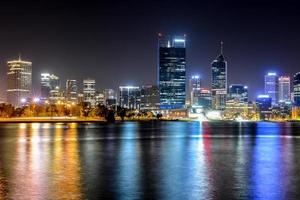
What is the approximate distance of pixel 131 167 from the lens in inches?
1086

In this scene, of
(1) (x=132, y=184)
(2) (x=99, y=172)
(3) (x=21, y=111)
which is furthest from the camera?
(3) (x=21, y=111)

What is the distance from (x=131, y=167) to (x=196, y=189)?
314 inches

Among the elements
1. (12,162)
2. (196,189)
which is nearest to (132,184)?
(196,189)

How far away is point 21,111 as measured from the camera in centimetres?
17912

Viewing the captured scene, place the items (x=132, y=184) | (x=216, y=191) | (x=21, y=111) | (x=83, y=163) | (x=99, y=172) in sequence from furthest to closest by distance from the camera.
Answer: (x=21, y=111) → (x=83, y=163) → (x=99, y=172) → (x=132, y=184) → (x=216, y=191)

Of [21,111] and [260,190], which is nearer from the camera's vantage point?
[260,190]

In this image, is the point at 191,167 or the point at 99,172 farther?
the point at 191,167

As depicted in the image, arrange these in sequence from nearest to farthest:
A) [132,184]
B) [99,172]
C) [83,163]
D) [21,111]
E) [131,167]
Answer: [132,184], [99,172], [131,167], [83,163], [21,111]

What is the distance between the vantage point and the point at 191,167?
1092 inches

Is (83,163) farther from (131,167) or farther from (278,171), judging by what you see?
(278,171)

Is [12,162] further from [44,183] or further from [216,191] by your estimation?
[216,191]

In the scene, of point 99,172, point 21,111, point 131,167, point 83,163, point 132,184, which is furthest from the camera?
point 21,111

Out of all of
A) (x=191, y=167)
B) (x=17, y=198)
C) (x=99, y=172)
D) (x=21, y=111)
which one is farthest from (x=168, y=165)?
(x=21, y=111)

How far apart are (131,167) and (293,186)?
9.54m
